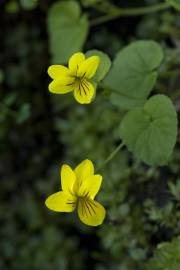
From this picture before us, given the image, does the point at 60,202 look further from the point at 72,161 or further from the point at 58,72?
the point at 72,161

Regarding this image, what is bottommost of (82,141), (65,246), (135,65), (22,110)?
(65,246)

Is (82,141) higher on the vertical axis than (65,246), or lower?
higher

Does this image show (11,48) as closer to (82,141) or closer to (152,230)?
(82,141)

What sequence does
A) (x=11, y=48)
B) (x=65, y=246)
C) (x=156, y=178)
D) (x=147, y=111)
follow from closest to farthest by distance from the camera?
1. (x=147, y=111)
2. (x=156, y=178)
3. (x=65, y=246)
4. (x=11, y=48)

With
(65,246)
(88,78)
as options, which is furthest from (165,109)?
(65,246)

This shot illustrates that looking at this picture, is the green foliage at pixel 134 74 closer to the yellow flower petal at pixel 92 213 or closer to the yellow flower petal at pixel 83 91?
the yellow flower petal at pixel 83 91

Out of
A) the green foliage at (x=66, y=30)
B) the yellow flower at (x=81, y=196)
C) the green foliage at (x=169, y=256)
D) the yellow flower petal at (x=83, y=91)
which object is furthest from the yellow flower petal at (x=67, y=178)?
the green foliage at (x=66, y=30)
